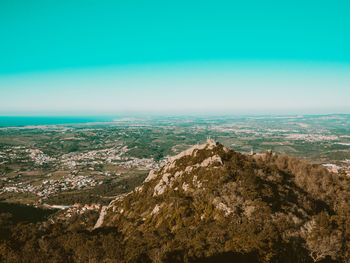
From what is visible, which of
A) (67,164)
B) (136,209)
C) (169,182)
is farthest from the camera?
(67,164)

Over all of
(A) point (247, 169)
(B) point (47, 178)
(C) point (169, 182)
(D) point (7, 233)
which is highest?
(A) point (247, 169)

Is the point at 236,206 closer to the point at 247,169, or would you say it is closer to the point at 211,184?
the point at 211,184

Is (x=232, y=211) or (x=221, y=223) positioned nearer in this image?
(x=221, y=223)

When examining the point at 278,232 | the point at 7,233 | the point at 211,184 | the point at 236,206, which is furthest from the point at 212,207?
the point at 7,233

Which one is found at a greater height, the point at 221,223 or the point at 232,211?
the point at 232,211
